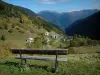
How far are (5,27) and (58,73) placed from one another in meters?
108

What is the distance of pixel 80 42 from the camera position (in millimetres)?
74688

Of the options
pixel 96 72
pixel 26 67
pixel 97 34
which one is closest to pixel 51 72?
pixel 26 67

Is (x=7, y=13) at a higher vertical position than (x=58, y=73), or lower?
higher

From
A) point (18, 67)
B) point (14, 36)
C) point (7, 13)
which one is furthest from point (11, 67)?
point (7, 13)

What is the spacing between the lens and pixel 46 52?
11.8 m

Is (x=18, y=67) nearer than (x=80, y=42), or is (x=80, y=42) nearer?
(x=18, y=67)

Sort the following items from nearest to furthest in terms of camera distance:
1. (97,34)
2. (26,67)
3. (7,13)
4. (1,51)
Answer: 1. (26,67)
2. (1,51)
3. (7,13)
4. (97,34)

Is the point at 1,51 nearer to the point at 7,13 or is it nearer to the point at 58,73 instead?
the point at 58,73

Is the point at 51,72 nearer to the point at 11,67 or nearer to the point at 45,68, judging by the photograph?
the point at 45,68

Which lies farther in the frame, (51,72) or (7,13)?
(7,13)

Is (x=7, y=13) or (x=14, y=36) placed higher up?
(x=7, y=13)

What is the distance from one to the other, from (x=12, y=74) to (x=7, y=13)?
14543cm

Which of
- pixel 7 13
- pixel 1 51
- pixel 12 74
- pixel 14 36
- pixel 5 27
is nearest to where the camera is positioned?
pixel 12 74

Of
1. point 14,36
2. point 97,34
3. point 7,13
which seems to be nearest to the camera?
point 14,36
